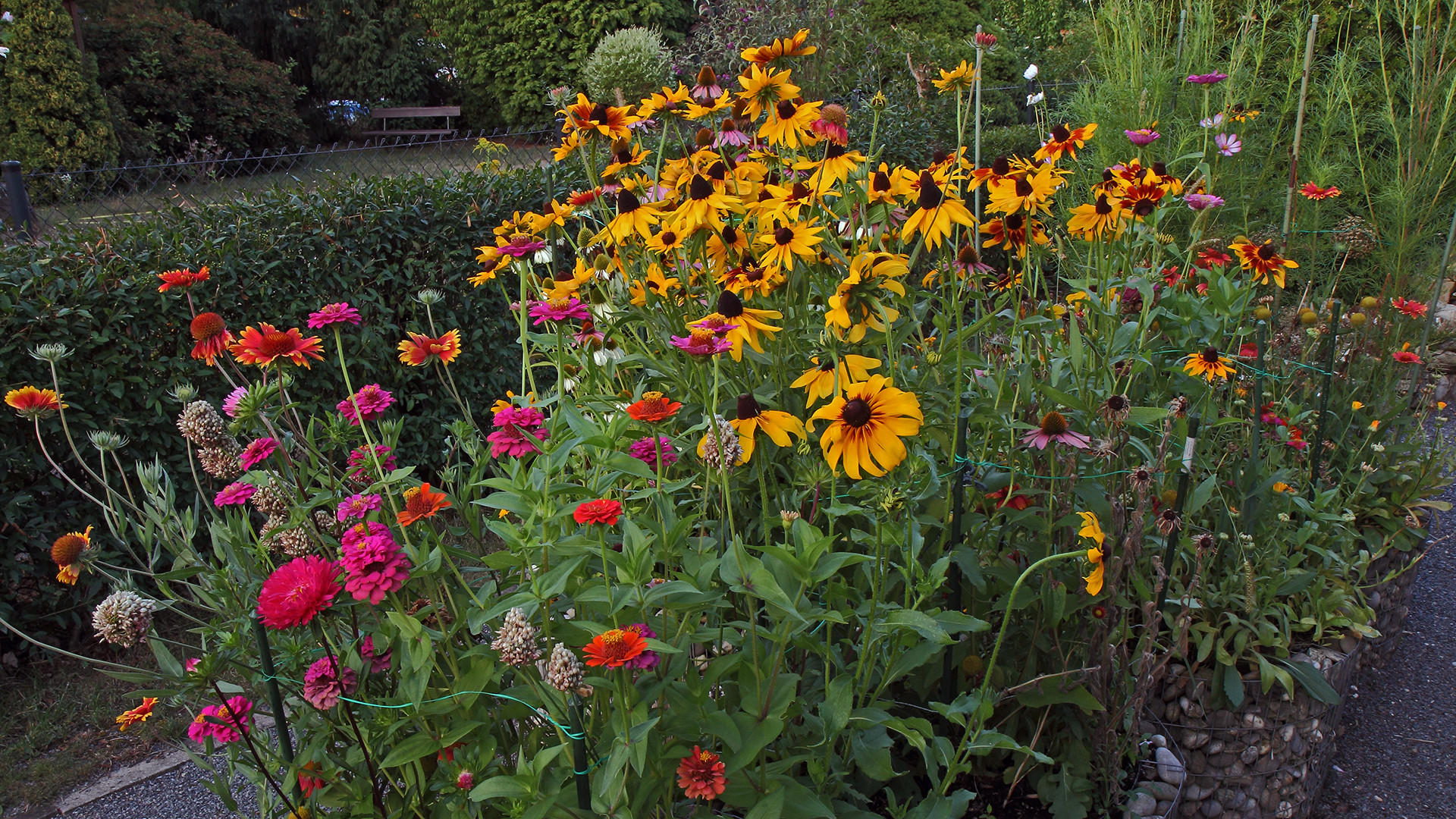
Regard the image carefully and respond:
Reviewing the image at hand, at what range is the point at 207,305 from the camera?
3.02m

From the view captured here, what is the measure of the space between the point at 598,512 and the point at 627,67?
35.3ft

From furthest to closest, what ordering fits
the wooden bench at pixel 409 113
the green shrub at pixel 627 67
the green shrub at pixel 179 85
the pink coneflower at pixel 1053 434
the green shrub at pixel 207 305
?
the wooden bench at pixel 409 113, the green shrub at pixel 179 85, the green shrub at pixel 627 67, the green shrub at pixel 207 305, the pink coneflower at pixel 1053 434

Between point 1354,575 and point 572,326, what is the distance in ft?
6.96

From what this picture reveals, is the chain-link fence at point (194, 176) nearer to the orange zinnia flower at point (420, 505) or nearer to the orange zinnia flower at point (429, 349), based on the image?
the orange zinnia flower at point (429, 349)

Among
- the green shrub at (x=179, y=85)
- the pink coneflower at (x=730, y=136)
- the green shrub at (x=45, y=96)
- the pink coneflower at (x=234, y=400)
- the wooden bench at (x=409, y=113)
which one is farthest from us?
the wooden bench at (x=409, y=113)

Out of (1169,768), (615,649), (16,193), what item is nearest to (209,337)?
(615,649)

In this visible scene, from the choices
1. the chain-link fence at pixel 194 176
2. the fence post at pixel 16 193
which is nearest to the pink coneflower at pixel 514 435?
the chain-link fence at pixel 194 176

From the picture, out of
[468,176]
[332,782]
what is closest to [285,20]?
[468,176]

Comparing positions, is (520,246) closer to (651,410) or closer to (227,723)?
(651,410)

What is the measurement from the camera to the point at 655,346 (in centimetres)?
180

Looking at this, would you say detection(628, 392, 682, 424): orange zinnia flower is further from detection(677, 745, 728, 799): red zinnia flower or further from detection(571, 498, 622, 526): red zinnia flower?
detection(677, 745, 728, 799): red zinnia flower

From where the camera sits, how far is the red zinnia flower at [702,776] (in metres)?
0.98

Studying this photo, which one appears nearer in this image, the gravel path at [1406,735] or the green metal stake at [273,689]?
the green metal stake at [273,689]

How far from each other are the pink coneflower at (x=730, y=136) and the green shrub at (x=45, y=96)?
1042 centimetres
